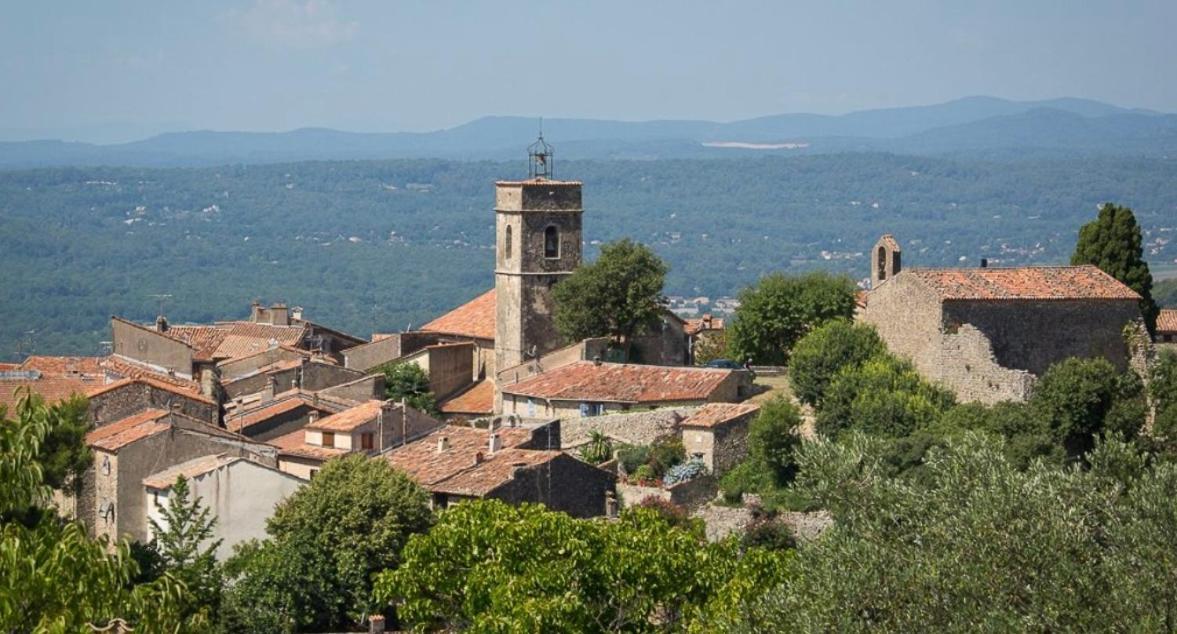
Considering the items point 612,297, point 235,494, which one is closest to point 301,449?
point 235,494

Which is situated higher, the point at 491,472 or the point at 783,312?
the point at 783,312

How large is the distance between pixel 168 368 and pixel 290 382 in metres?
4.84

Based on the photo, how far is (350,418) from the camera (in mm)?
46812

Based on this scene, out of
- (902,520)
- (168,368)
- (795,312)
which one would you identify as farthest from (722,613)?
(168,368)

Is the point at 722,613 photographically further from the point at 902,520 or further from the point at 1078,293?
the point at 1078,293

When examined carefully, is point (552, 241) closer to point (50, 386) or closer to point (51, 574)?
point (50, 386)

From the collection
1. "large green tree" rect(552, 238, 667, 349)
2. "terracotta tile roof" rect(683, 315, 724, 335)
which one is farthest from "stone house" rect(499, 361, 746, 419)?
"terracotta tile roof" rect(683, 315, 724, 335)

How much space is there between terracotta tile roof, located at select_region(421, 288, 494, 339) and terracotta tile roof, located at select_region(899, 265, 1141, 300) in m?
15.7

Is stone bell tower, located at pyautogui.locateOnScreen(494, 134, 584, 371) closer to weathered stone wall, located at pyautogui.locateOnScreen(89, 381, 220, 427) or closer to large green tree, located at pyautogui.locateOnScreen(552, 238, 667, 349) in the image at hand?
large green tree, located at pyautogui.locateOnScreen(552, 238, 667, 349)

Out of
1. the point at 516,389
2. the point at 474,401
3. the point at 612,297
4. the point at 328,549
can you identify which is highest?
the point at 612,297

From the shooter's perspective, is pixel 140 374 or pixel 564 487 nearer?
pixel 564 487

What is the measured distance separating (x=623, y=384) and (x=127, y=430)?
11498mm

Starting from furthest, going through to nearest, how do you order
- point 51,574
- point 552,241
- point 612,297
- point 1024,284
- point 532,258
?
point 552,241 < point 532,258 < point 612,297 < point 1024,284 < point 51,574

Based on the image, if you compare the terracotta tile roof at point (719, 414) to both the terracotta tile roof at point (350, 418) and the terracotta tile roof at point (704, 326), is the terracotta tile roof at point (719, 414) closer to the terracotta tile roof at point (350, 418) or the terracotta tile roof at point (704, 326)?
the terracotta tile roof at point (350, 418)
